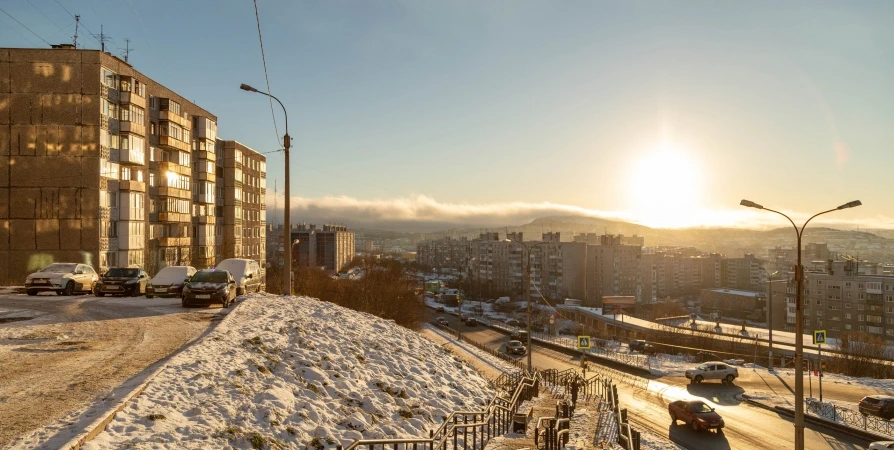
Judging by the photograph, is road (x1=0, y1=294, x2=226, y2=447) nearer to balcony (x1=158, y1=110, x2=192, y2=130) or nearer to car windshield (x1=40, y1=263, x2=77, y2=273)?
car windshield (x1=40, y1=263, x2=77, y2=273)

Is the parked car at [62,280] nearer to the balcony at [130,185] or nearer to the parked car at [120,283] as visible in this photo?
the parked car at [120,283]

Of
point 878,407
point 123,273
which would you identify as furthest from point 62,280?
point 878,407

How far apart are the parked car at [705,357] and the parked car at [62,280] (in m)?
51.9

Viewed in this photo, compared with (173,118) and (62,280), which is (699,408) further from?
(173,118)

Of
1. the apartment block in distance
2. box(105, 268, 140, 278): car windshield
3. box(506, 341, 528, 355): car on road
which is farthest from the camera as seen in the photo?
box(506, 341, 528, 355): car on road

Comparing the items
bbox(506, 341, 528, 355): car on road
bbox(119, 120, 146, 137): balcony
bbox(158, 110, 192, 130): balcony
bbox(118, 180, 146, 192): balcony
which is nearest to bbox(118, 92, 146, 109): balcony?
bbox(119, 120, 146, 137): balcony

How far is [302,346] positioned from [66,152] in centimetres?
3996

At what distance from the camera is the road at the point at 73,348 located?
7.32 metres

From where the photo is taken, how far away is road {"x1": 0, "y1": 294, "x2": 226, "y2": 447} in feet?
24.0

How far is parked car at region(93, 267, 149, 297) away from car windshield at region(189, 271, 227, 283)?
214 inches

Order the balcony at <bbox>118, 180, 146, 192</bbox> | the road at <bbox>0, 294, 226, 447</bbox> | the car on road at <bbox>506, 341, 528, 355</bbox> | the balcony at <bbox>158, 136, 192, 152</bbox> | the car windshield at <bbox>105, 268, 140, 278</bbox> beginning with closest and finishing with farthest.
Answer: the road at <bbox>0, 294, 226, 447</bbox> < the car windshield at <bbox>105, 268, 140, 278</bbox> < the balcony at <bbox>118, 180, 146, 192</bbox> < the balcony at <bbox>158, 136, 192, 152</bbox> < the car on road at <bbox>506, 341, 528, 355</bbox>

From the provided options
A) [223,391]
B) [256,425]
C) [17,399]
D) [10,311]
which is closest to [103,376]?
[17,399]

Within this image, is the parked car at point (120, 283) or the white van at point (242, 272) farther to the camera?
the white van at point (242, 272)

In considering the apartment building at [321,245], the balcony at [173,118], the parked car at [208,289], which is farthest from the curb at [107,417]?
the apartment building at [321,245]
